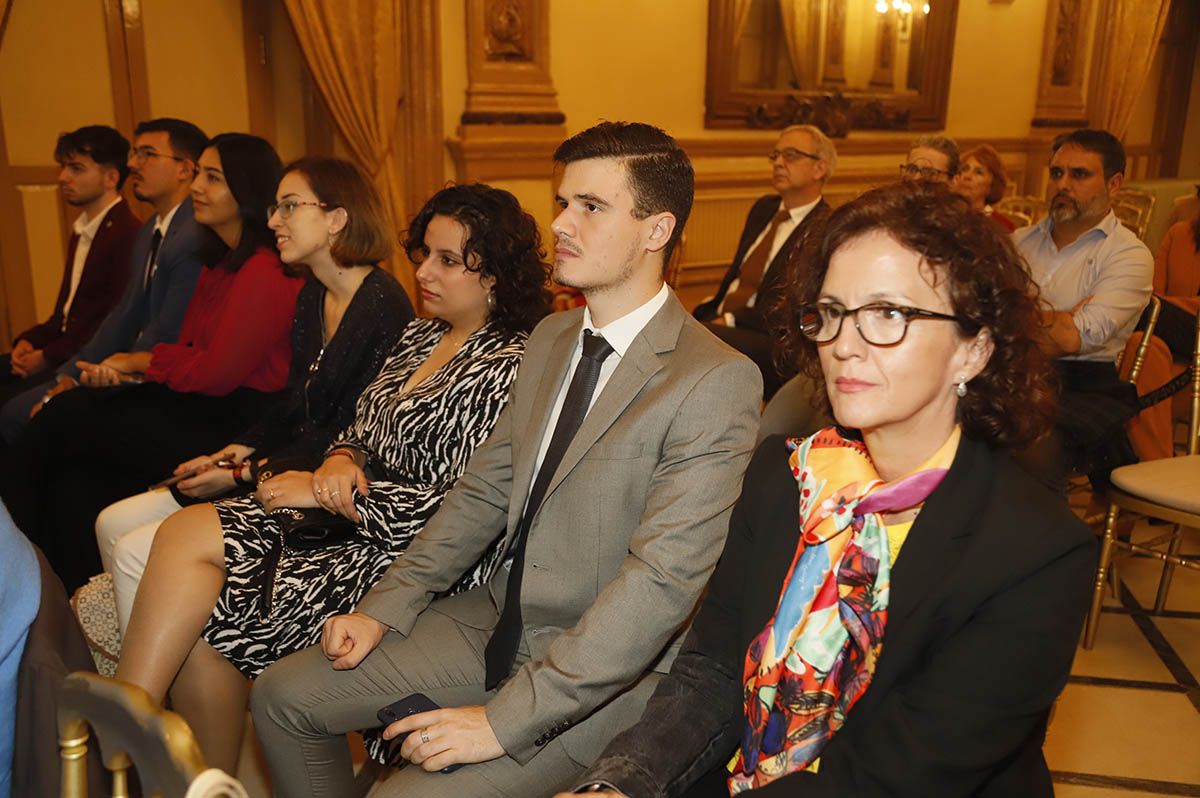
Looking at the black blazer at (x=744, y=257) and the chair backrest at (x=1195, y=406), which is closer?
the chair backrest at (x=1195, y=406)

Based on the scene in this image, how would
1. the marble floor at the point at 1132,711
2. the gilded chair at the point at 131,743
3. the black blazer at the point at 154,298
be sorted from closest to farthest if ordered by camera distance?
1. the gilded chair at the point at 131,743
2. the marble floor at the point at 1132,711
3. the black blazer at the point at 154,298

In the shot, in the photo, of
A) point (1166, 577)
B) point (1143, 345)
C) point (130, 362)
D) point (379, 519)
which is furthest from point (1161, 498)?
point (130, 362)

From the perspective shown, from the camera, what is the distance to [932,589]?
121 cm

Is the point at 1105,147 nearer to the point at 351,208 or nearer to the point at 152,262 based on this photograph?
the point at 351,208

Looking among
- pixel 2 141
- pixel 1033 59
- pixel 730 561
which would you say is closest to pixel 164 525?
pixel 730 561

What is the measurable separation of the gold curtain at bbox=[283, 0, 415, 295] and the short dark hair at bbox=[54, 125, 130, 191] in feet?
4.45

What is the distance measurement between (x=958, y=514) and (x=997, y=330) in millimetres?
257

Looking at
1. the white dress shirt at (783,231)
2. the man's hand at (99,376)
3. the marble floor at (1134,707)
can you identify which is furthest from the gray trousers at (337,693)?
the white dress shirt at (783,231)

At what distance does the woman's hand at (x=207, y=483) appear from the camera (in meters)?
2.54

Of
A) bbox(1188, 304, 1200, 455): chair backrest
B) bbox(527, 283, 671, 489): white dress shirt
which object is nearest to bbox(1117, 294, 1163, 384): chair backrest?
bbox(1188, 304, 1200, 455): chair backrest

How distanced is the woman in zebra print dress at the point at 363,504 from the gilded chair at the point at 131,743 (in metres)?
1.04

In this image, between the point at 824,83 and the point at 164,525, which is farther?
the point at 824,83

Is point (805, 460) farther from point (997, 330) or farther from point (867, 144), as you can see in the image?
point (867, 144)

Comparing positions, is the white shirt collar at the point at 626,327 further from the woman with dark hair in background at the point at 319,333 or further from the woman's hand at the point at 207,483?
the woman's hand at the point at 207,483
